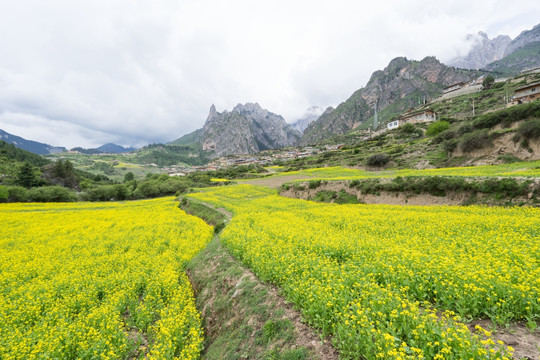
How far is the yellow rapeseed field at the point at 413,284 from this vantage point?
441 centimetres

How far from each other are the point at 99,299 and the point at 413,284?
14.5m

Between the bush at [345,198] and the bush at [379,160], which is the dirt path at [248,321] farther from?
the bush at [379,160]

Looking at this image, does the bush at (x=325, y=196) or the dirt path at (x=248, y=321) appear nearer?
the dirt path at (x=248, y=321)

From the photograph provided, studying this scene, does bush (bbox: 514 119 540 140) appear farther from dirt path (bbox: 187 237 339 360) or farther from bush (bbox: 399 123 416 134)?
bush (bbox: 399 123 416 134)

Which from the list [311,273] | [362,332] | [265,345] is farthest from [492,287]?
[265,345]

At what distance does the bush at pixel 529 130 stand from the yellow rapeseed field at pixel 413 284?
24032mm

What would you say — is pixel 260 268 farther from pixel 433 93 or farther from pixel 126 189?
pixel 433 93

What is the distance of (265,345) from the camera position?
6.71m

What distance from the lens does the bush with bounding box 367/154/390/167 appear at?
51.0 m

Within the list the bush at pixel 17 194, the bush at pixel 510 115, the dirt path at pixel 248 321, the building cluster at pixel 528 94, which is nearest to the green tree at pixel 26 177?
the bush at pixel 17 194

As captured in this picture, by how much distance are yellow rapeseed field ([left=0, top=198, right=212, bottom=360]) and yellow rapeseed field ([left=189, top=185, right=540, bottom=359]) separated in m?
4.14

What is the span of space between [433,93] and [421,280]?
786ft

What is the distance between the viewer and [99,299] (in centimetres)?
1120

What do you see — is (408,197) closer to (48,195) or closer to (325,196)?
(325,196)
